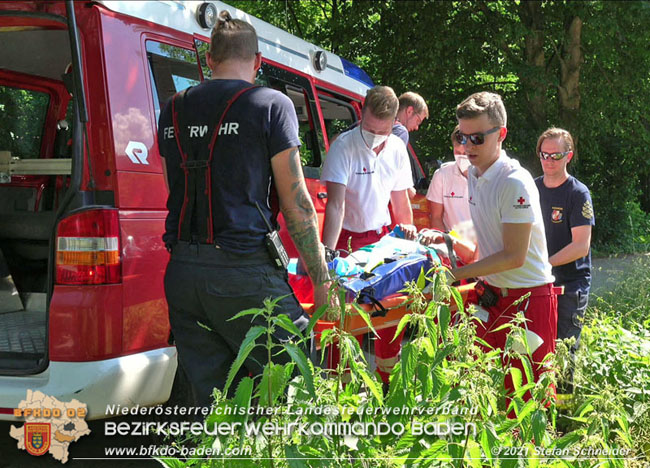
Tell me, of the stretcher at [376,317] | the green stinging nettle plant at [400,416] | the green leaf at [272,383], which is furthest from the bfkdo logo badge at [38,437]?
the green leaf at [272,383]

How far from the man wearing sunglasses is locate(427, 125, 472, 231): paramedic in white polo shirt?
3.32 ft

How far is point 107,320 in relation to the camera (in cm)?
329

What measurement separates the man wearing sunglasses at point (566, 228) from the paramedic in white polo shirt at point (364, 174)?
3.33 ft

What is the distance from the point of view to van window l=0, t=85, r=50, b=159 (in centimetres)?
547

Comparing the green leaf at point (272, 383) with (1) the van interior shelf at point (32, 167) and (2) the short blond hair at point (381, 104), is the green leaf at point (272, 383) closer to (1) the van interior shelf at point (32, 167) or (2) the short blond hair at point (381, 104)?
(1) the van interior shelf at point (32, 167)

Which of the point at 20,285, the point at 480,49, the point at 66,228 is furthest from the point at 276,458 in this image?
the point at 480,49

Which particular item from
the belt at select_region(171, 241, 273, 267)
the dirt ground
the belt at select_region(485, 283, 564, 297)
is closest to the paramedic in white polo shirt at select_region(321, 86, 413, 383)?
the dirt ground

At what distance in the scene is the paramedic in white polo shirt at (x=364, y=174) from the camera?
4.55 meters

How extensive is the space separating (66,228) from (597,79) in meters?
12.7

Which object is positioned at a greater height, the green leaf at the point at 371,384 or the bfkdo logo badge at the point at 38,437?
the green leaf at the point at 371,384

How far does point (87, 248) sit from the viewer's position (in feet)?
10.8

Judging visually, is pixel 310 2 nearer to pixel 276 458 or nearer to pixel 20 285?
pixel 20 285

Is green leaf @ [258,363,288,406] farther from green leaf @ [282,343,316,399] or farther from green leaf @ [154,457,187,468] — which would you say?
green leaf @ [154,457,187,468]

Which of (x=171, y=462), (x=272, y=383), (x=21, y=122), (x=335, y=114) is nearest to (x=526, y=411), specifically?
(x=272, y=383)
